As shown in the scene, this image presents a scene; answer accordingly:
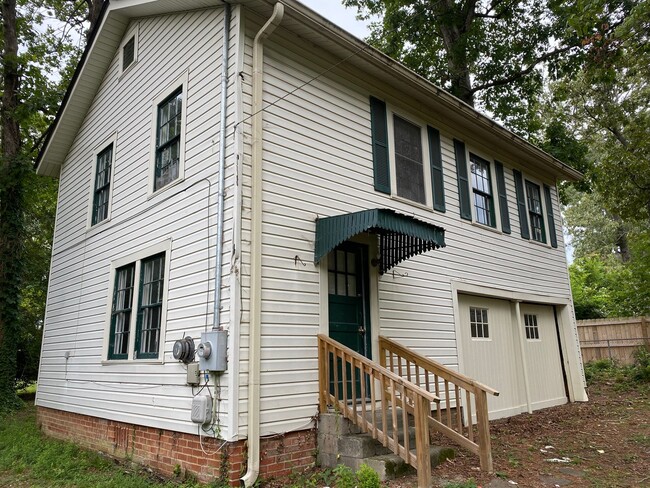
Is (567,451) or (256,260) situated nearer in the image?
(256,260)

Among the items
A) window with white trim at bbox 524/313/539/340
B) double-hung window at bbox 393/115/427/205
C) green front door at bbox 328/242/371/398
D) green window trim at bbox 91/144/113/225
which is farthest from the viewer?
window with white trim at bbox 524/313/539/340

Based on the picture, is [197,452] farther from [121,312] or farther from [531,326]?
[531,326]

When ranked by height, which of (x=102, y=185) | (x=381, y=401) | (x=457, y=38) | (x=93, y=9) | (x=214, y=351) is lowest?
(x=381, y=401)

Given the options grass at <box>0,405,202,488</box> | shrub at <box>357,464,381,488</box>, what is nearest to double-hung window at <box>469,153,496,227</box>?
shrub at <box>357,464,381,488</box>

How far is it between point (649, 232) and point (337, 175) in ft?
45.7

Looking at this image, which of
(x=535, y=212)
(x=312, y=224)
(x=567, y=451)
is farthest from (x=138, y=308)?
(x=535, y=212)

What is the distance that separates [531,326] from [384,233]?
625 cm

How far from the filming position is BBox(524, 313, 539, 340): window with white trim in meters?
11.2

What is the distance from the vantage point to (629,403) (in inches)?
424

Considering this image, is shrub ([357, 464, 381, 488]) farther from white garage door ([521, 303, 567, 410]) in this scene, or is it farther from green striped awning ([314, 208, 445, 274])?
white garage door ([521, 303, 567, 410])

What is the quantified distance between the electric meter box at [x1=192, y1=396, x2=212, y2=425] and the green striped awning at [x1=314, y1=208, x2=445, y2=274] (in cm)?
213

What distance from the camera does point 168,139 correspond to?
24.6 feet

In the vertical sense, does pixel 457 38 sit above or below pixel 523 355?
above

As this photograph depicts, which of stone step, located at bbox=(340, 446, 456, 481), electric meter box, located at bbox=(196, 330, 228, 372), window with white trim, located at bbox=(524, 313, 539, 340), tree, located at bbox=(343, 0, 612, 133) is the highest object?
tree, located at bbox=(343, 0, 612, 133)
